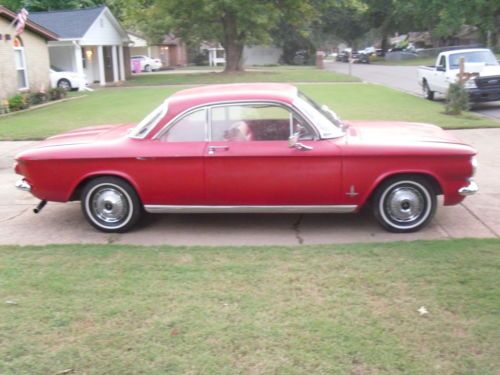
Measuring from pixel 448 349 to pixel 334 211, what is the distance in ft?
7.78

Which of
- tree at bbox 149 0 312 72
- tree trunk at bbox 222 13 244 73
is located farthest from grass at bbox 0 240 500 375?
tree trunk at bbox 222 13 244 73

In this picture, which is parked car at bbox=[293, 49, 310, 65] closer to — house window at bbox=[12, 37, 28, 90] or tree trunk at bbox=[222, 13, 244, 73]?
tree trunk at bbox=[222, 13, 244, 73]

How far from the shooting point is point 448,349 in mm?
3533

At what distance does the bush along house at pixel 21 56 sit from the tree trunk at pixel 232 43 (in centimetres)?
1283

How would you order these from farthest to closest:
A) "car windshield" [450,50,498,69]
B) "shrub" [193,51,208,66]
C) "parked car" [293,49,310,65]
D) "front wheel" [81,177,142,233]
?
"shrub" [193,51,208,66], "parked car" [293,49,310,65], "car windshield" [450,50,498,69], "front wheel" [81,177,142,233]

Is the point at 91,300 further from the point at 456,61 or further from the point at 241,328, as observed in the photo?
the point at 456,61

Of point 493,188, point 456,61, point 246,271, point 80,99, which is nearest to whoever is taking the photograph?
point 246,271

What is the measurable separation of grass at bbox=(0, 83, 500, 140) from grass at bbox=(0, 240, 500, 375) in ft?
28.3

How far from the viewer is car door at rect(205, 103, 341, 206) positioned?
18.2 feet

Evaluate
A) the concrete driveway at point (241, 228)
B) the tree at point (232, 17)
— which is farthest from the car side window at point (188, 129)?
the tree at point (232, 17)

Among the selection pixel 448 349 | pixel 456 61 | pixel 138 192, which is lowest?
pixel 448 349

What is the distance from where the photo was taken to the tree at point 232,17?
31.9 metres

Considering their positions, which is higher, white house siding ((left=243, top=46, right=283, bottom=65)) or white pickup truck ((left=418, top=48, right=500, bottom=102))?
white house siding ((left=243, top=46, right=283, bottom=65))

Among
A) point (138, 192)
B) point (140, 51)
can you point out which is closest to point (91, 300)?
point (138, 192)
